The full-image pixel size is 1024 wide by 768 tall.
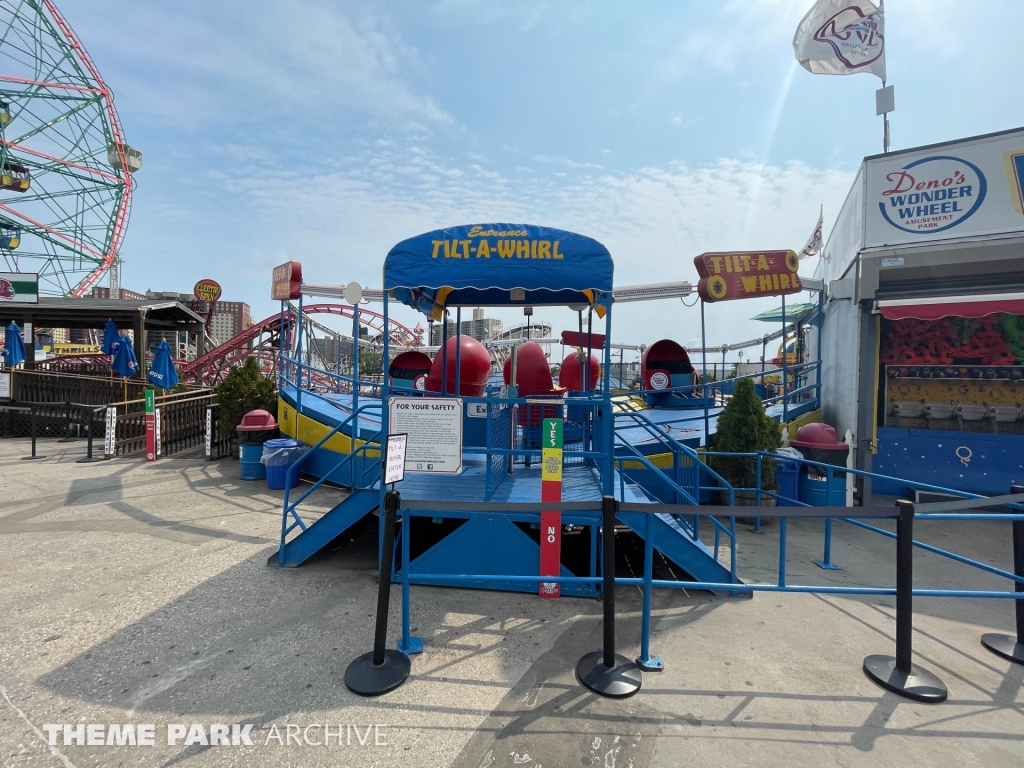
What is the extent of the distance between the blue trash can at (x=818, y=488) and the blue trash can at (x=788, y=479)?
0.13 meters

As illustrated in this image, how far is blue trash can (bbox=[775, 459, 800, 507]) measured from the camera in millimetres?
8117

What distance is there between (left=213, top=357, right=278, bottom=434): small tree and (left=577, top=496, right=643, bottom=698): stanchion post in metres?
9.63

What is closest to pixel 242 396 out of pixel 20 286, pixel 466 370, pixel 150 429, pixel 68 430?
pixel 150 429

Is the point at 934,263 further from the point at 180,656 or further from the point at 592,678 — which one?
the point at 180,656

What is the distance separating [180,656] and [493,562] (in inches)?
104

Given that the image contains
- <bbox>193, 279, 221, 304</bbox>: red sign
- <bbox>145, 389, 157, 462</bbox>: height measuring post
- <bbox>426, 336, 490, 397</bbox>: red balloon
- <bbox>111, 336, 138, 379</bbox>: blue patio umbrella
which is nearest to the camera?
<bbox>426, 336, 490, 397</bbox>: red balloon

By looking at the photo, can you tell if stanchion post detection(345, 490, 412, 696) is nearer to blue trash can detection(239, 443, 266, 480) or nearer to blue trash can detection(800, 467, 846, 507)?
blue trash can detection(239, 443, 266, 480)

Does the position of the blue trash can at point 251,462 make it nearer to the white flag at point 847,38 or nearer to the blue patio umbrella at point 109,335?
the blue patio umbrella at point 109,335

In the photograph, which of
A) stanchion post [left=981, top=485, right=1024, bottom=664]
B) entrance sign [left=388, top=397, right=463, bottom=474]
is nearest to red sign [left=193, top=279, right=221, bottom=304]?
entrance sign [left=388, top=397, right=463, bottom=474]

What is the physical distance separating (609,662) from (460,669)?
1094 mm

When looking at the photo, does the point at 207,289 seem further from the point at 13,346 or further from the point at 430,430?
the point at 430,430

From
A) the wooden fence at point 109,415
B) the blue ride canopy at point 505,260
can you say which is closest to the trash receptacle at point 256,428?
the wooden fence at point 109,415

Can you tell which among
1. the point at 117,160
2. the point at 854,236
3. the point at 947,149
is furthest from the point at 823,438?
the point at 117,160

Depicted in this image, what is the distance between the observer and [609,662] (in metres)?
3.55
